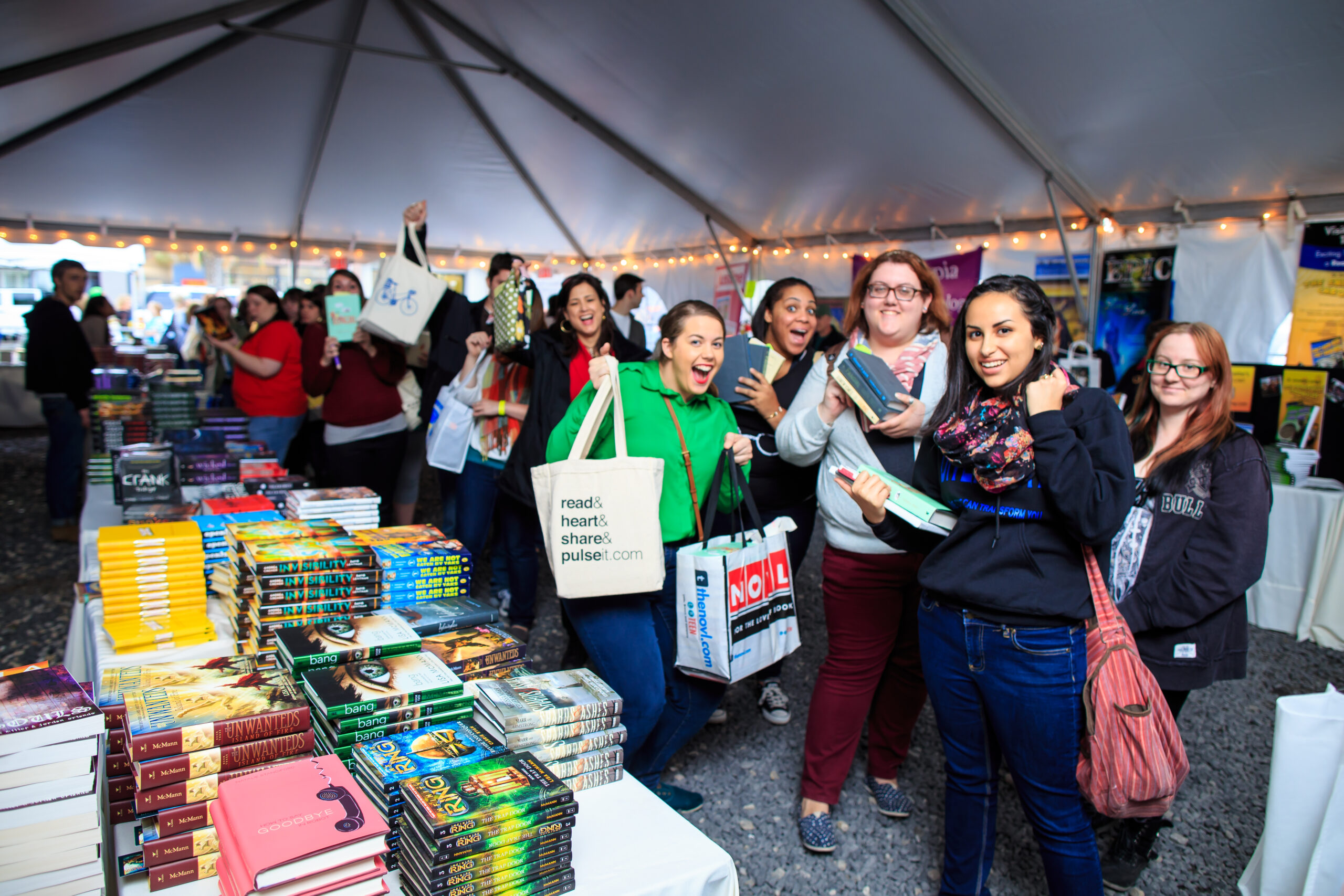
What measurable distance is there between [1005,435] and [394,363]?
3.33 metres

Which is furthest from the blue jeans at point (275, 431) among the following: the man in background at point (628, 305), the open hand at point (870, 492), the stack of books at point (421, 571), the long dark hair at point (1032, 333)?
the long dark hair at point (1032, 333)

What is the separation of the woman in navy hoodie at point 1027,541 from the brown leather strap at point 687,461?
68 cm

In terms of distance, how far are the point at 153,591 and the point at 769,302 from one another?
2057mm

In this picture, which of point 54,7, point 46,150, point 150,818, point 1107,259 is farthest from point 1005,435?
point 46,150

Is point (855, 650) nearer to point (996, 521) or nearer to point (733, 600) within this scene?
point (733, 600)

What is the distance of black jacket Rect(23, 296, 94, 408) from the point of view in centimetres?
494

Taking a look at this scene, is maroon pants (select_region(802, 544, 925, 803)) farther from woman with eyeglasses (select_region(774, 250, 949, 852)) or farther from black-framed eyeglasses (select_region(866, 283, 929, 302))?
black-framed eyeglasses (select_region(866, 283, 929, 302))

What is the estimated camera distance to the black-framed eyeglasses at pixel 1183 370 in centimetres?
203

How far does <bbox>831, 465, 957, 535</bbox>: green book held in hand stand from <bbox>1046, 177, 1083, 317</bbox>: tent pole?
4.77m

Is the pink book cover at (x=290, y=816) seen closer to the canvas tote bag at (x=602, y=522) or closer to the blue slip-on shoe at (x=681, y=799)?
the canvas tote bag at (x=602, y=522)

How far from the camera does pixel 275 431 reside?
15.0ft

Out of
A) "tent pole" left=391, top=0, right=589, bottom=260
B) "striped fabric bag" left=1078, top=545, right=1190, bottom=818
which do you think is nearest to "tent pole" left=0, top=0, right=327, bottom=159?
"tent pole" left=391, top=0, right=589, bottom=260

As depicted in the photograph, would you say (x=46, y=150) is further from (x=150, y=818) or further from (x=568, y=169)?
(x=150, y=818)

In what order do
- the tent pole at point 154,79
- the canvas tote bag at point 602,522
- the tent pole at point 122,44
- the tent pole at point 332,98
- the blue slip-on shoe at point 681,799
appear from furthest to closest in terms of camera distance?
1. the tent pole at point 332,98
2. the tent pole at point 154,79
3. the tent pole at point 122,44
4. the blue slip-on shoe at point 681,799
5. the canvas tote bag at point 602,522
